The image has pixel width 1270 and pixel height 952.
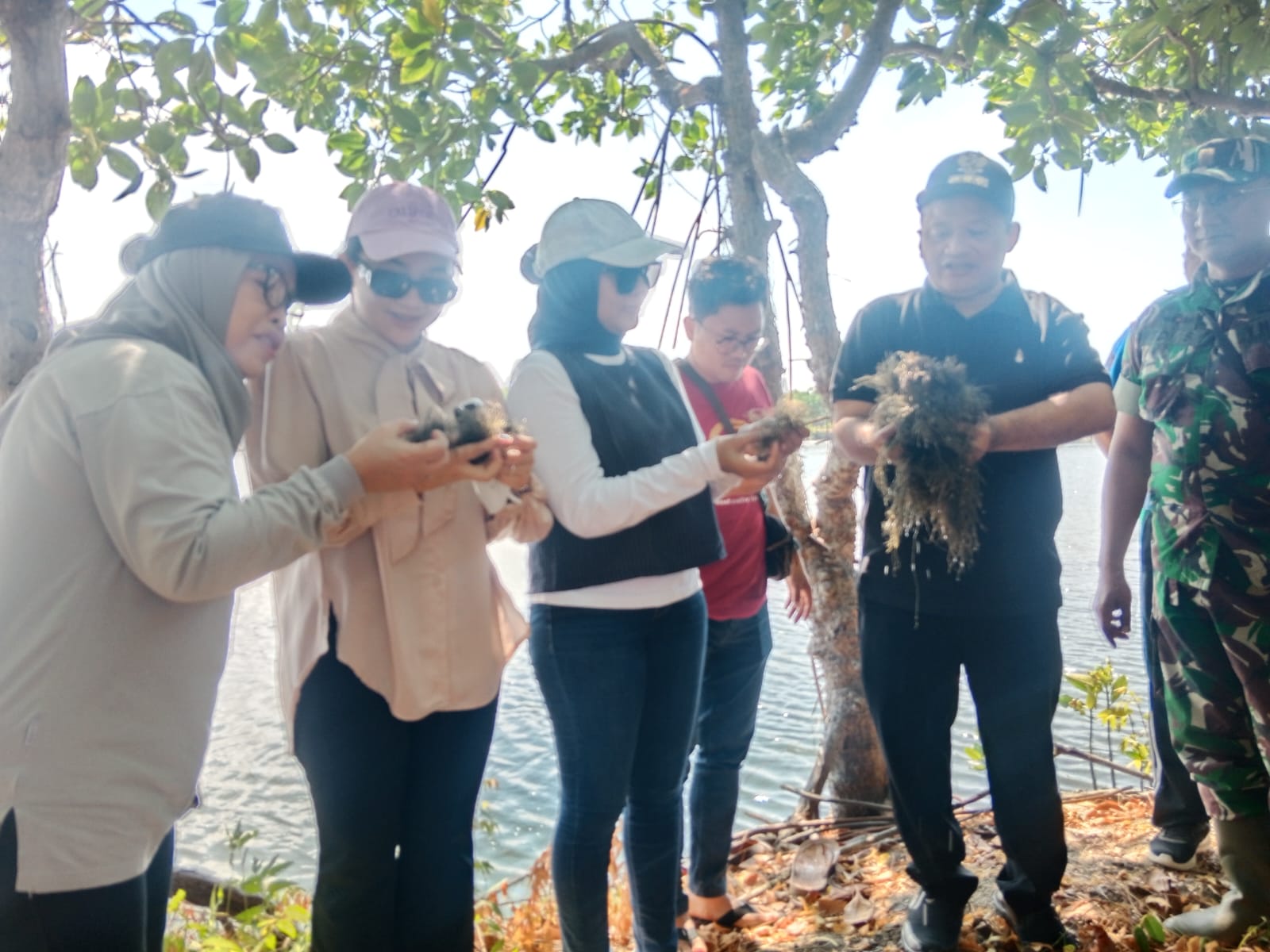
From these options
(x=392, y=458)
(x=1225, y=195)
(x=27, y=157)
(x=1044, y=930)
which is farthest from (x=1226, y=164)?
(x=27, y=157)

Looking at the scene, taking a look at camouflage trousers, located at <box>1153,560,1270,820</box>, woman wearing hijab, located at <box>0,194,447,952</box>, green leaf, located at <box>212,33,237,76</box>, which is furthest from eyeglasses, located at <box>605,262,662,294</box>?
camouflage trousers, located at <box>1153,560,1270,820</box>

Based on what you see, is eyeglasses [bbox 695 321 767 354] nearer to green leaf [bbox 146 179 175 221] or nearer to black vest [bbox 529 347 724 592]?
black vest [bbox 529 347 724 592]

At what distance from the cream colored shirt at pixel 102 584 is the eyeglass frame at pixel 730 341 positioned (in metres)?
1.75

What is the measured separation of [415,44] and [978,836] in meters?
3.45

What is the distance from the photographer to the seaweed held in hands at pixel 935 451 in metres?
2.25

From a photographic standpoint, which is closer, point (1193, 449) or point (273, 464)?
point (273, 464)

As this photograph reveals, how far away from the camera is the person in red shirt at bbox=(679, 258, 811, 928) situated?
2906 mm

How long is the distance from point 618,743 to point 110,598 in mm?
1193

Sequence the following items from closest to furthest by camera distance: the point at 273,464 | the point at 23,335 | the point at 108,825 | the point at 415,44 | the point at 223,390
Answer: the point at 108,825 < the point at 223,390 < the point at 273,464 < the point at 23,335 < the point at 415,44

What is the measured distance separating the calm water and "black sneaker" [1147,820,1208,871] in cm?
163

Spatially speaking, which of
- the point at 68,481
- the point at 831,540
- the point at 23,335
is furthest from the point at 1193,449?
the point at 23,335

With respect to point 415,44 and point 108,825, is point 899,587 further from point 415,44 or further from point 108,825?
point 415,44

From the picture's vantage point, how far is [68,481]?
1.36m

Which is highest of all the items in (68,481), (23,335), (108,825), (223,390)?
(23,335)
